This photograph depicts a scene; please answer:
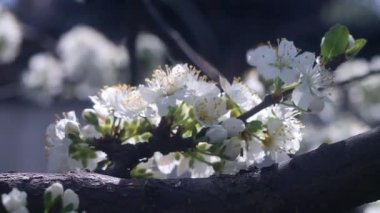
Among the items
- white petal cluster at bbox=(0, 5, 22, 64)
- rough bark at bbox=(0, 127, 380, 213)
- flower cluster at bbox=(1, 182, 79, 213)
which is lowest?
flower cluster at bbox=(1, 182, 79, 213)

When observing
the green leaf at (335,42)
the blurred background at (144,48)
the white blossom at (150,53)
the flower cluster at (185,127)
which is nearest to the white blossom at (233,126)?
the flower cluster at (185,127)

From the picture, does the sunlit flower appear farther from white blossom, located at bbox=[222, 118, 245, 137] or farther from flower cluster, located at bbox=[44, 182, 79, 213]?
white blossom, located at bbox=[222, 118, 245, 137]

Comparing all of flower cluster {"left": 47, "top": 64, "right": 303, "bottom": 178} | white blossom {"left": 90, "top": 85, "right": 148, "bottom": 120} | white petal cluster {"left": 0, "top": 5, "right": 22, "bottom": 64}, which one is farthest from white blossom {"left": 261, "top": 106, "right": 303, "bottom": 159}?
white petal cluster {"left": 0, "top": 5, "right": 22, "bottom": 64}

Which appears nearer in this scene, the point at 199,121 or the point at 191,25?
the point at 199,121

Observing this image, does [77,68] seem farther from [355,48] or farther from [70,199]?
[70,199]

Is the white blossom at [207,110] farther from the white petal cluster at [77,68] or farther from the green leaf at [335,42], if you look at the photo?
the white petal cluster at [77,68]

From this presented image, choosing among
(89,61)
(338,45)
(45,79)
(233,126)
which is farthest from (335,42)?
(45,79)
